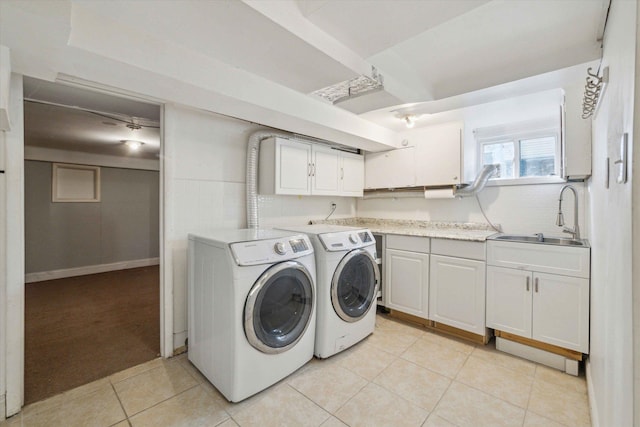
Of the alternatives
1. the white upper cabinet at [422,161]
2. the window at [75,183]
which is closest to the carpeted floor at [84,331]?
the window at [75,183]

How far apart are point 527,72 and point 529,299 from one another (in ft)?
5.45

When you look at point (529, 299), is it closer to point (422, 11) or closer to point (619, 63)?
point (619, 63)

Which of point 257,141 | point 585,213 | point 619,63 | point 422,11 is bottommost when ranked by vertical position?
point 585,213

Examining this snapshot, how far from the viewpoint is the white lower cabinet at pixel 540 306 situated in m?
1.92

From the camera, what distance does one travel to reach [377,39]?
1455 mm

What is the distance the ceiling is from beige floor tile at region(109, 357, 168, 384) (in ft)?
6.67

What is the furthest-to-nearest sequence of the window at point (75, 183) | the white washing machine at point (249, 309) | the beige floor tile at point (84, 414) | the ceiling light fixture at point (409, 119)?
the window at point (75, 183), the ceiling light fixture at point (409, 119), the white washing machine at point (249, 309), the beige floor tile at point (84, 414)

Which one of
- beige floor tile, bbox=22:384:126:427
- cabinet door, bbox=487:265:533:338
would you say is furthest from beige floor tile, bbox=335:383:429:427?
beige floor tile, bbox=22:384:126:427

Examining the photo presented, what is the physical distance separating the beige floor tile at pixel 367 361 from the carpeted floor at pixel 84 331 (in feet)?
5.09

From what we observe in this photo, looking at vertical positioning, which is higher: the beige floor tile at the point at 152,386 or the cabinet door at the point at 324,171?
the cabinet door at the point at 324,171

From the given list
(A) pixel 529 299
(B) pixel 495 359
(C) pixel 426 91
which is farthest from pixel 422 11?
(B) pixel 495 359

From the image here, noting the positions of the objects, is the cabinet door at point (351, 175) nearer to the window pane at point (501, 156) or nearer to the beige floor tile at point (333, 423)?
the window pane at point (501, 156)

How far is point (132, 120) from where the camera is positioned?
2777 mm

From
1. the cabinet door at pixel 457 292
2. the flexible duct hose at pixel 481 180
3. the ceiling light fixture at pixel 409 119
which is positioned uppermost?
the ceiling light fixture at pixel 409 119
